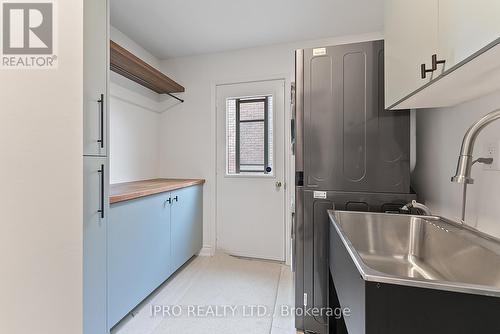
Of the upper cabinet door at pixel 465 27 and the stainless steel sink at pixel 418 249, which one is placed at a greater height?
the upper cabinet door at pixel 465 27

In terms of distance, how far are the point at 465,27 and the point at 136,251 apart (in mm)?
2082

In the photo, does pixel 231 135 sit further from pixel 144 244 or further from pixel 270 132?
pixel 144 244

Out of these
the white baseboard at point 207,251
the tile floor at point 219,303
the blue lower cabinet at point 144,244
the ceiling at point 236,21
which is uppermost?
the ceiling at point 236,21

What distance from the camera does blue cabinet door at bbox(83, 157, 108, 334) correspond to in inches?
47.9

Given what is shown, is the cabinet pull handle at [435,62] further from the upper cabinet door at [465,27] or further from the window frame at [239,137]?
the window frame at [239,137]

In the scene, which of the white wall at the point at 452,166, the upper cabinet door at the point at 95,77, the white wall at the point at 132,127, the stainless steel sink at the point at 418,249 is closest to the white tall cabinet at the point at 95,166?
the upper cabinet door at the point at 95,77

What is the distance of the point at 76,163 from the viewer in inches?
47.2

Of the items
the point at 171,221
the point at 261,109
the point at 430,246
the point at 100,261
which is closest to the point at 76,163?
the point at 100,261

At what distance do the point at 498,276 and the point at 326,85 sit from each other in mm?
1219

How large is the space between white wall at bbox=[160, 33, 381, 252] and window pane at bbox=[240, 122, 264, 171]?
369 millimetres

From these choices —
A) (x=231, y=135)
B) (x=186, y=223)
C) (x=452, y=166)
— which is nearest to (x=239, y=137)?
(x=231, y=135)

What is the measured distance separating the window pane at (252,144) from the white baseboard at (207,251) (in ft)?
3.69

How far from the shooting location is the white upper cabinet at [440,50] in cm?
63

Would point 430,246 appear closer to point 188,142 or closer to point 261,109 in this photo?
point 261,109
